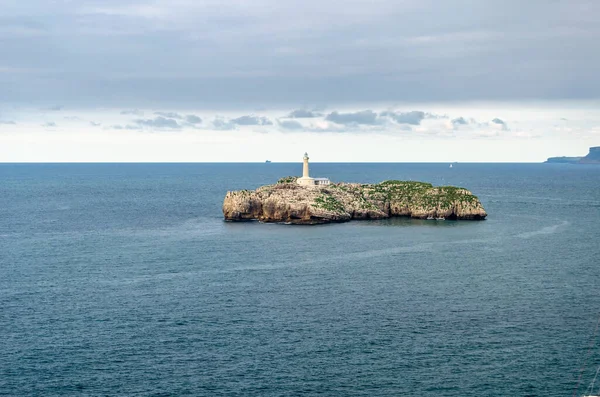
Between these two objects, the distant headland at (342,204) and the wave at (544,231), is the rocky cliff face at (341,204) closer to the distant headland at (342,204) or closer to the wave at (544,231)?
the distant headland at (342,204)

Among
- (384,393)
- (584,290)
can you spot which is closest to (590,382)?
(384,393)

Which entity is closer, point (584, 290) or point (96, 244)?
point (584, 290)

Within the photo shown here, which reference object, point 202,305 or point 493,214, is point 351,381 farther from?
point 493,214

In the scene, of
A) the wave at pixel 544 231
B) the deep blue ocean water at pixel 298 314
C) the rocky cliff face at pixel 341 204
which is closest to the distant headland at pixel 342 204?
the rocky cliff face at pixel 341 204

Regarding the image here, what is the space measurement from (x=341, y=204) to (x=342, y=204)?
17.9 inches

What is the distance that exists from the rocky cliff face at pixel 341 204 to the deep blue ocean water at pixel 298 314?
67.2ft

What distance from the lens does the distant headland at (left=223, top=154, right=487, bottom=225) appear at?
153 metres

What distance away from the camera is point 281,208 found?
152 metres

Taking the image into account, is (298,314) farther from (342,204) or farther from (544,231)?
(342,204)

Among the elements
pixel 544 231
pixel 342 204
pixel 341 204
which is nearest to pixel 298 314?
pixel 544 231

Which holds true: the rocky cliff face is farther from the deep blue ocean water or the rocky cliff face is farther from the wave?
the deep blue ocean water

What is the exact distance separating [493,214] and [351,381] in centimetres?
11991

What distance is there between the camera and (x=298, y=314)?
7569 centimetres

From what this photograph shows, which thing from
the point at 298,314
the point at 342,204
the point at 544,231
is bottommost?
the point at 298,314
